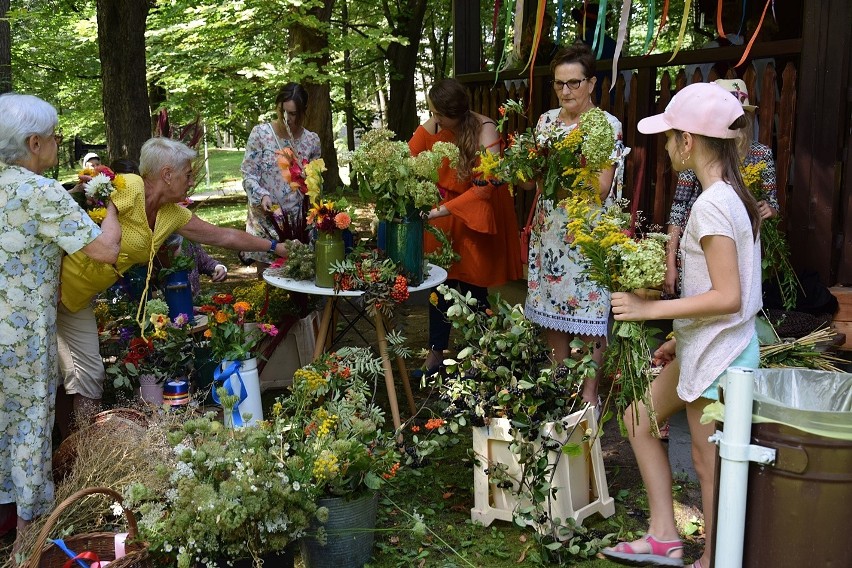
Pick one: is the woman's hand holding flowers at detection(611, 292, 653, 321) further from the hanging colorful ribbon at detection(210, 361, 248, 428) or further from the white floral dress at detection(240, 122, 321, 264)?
the white floral dress at detection(240, 122, 321, 264)

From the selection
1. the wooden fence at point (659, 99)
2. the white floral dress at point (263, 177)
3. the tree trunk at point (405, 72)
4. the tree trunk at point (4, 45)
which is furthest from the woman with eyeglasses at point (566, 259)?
the tree trunk at point (405, 72)

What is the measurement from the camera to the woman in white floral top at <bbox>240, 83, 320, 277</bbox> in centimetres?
559

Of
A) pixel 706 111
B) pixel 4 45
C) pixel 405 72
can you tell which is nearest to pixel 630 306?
pixel 706 111

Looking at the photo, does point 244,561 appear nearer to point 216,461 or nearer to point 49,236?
point 216,461

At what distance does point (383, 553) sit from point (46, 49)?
10.6m

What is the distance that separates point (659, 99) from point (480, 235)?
4.87ft

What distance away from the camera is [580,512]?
3.56 m

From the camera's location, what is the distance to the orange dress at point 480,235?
5070mm

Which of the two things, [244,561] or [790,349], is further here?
[790,349]

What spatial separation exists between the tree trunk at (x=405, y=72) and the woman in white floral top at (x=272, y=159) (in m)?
8.28

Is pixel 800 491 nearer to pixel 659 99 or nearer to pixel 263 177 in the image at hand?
pixel 659 99

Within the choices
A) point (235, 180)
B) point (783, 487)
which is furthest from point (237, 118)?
point (783, 487)

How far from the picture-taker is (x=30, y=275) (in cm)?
337

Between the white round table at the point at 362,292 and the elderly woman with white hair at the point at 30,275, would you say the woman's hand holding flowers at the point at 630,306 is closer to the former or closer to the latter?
the white round table at the point at 362,292
